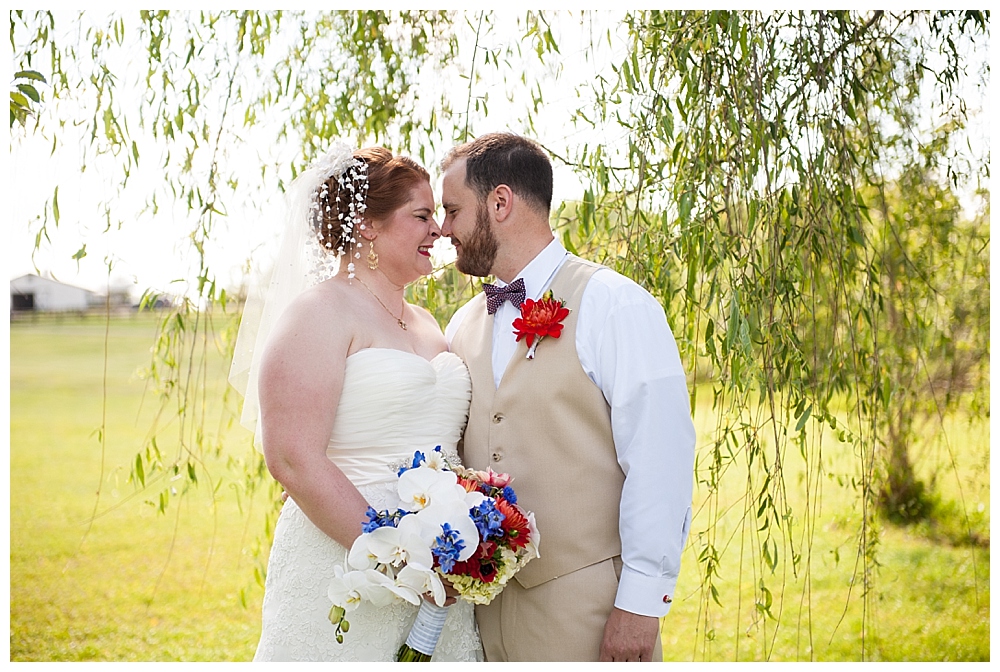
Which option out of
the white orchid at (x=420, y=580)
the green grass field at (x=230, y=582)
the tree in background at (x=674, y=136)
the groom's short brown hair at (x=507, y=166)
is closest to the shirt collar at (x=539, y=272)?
the groom's short brown hair at (x=507, y=166)

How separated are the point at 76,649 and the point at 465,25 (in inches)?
173

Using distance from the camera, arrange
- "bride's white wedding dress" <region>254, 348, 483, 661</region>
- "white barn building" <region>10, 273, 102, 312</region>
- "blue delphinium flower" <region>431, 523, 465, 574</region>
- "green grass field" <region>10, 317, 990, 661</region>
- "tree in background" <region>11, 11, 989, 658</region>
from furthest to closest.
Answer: "green grass field" <region>10, 317, 990, 661</region> < "white barn building" <region>10, 273, 102, 312</region> < "tree in background" <region>11, 11, 989, 658</region> < "bride's white wedding dress" <region>254, 348, 483, 661</region> < "blue delphinium flower" <region>431, 523, 465, 574</region>

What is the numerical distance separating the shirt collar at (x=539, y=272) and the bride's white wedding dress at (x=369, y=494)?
266 mm

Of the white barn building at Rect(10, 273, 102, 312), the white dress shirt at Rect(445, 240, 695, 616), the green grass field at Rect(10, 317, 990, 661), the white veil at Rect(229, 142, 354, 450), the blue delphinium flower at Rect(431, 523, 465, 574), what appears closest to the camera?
the blue delphinium flower at Rect(431, 523, 465, 574)

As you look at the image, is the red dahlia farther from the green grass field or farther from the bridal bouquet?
the green grass field

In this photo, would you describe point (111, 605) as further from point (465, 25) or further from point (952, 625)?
point (952, 625)

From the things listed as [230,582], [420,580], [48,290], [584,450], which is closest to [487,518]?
[420,580]

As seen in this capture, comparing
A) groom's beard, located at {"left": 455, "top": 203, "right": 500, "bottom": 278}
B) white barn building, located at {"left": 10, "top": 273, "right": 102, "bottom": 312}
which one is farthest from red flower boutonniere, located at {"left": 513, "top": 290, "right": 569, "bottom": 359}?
white barn building, located at {"left": 10, "top": 273, "right": 102, "bottom": 312}

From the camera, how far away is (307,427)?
181 cm

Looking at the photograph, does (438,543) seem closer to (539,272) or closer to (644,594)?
(644,594)

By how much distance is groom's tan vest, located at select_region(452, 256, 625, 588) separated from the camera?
179 centimetres

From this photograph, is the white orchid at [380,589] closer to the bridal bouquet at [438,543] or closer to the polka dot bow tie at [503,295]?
the bridal bouquet at [438,543]

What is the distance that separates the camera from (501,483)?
1694 mm

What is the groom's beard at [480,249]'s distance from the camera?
195 centimetres
